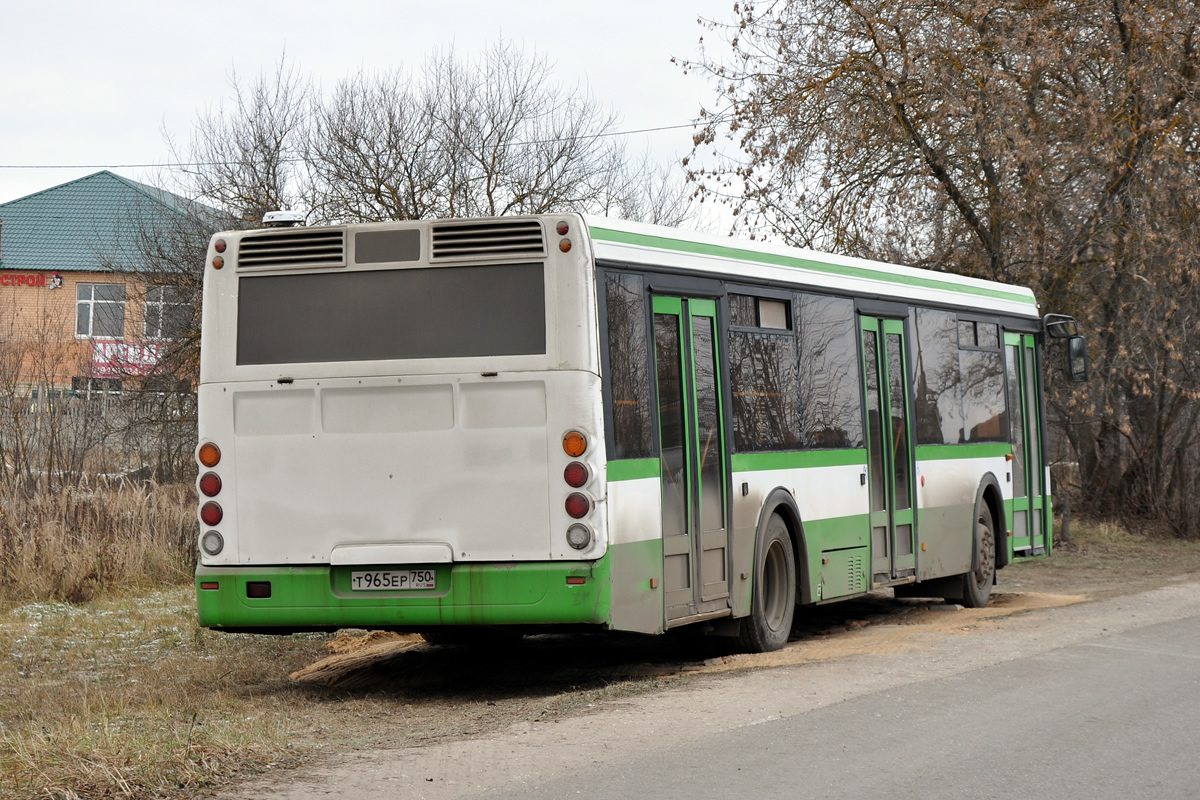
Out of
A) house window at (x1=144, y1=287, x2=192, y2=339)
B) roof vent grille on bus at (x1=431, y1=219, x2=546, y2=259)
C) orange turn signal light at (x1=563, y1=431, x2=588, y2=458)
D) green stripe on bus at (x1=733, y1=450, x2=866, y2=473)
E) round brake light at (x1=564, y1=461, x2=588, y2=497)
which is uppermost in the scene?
house window at (x1=144, y1=287, x2=192, y2=339)

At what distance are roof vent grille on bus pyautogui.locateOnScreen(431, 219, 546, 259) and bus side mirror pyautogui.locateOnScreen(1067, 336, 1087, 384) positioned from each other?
8.75 meters

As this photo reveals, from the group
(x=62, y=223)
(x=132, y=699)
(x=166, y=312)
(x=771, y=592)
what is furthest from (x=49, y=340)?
(x=62, y=223)

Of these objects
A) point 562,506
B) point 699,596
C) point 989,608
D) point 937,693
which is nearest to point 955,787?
point 937,693

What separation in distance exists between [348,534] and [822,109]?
15163 millimetres

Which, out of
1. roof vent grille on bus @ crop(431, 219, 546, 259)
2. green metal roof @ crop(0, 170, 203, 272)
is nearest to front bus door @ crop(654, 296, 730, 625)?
roof vent grille on bus @ crop(431, 219, 546, 259)

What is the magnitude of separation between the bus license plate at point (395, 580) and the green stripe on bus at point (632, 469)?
50.0 inches

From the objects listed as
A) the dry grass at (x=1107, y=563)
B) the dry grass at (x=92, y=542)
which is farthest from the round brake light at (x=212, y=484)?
the dry grass at (x=1107, y=563)

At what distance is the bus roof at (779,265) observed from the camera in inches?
378

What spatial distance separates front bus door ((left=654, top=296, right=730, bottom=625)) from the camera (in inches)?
389

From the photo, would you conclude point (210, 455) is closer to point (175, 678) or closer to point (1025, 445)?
point (175, 678)

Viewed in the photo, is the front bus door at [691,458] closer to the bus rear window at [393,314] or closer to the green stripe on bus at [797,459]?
the green stripe on bus at [797,459]

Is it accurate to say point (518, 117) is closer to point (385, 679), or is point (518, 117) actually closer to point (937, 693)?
point (385, 679)

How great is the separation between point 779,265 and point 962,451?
414cm

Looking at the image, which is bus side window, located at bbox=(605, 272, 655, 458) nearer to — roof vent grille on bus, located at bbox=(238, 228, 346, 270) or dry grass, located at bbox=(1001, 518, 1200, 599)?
roof vent grille on bus, located at bbox=(238, 228, 346, 270)
